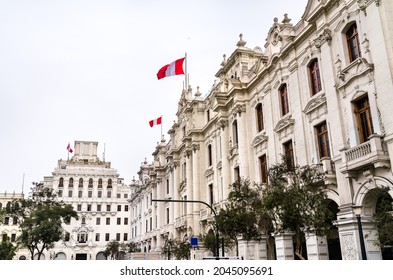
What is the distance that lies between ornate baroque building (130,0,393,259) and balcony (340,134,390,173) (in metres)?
0.04

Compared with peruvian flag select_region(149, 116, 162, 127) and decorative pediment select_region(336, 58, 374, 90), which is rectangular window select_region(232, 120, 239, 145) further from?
peruvian flag select_region(149, 116, 162, 127)

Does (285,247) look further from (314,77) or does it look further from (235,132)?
(235,132)

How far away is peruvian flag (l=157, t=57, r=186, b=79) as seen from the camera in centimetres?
3659

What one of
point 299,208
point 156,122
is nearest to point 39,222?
point 156,122

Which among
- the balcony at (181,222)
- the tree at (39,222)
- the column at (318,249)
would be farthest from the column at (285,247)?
the tree at (39,222)

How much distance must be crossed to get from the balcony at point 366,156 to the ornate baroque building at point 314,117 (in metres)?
0.04

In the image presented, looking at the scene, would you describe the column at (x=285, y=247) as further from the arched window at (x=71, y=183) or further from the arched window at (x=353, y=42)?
the arched window at (x=71, y=183)

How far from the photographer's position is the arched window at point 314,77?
24.1 meters

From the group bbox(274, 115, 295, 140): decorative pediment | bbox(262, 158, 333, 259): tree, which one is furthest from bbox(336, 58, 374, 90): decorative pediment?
bbox(274, 115, 295, 140): decorative pediment

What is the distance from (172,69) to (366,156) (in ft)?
72.4

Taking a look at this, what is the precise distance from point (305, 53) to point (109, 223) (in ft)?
239

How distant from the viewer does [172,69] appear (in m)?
37.0

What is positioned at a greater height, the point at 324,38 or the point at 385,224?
the point at 324,38

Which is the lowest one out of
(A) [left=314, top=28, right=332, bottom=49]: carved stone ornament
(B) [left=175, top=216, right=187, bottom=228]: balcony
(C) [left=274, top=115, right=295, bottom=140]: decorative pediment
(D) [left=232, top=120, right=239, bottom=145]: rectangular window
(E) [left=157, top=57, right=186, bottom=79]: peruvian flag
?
(B) [left=175, top=216, right=187, bottom=228]: balcony
